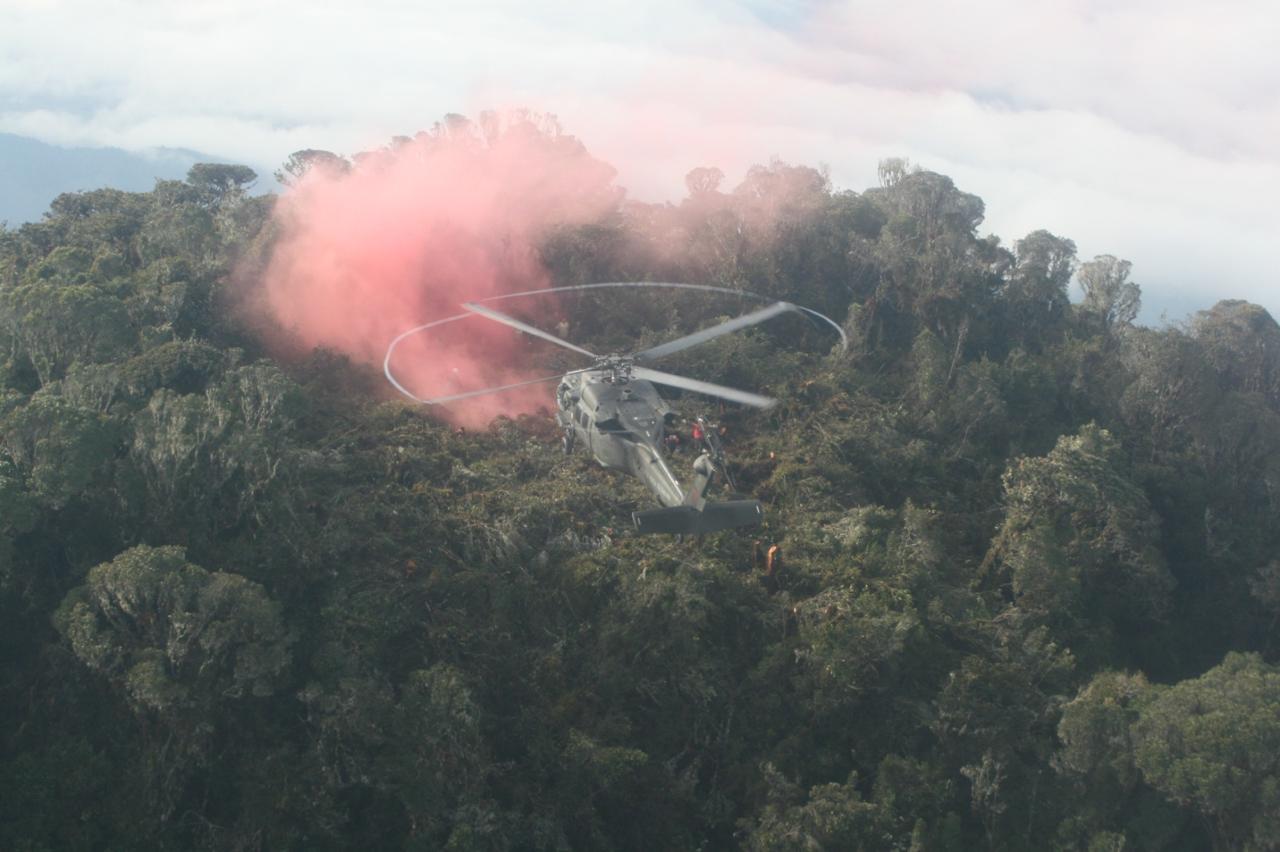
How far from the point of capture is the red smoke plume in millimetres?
40531

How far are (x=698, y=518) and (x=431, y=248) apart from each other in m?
23.8

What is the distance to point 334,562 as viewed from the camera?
27578 millimetres

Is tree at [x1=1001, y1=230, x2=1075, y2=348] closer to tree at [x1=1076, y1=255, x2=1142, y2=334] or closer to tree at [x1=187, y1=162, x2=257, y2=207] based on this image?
tree at [x1=1076, y1=255, x2=1142, y2=334]

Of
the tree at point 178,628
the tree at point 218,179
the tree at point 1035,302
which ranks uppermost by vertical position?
the tree at point 1035,302

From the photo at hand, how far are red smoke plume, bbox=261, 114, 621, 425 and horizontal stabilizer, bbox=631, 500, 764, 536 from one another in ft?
47.3

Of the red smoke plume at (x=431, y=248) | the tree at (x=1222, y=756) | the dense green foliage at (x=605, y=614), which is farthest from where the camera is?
the red smoke plume at (x=431, y=248)

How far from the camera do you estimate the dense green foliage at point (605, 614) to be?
23000mm

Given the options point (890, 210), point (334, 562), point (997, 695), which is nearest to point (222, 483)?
point (334, 562)

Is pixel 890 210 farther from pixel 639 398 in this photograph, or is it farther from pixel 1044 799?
pixel 1044 799

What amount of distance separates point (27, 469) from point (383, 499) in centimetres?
946

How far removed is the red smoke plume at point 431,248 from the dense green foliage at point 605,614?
2.38 meters

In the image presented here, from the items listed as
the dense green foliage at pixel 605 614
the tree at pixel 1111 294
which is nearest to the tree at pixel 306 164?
the dense green foliage at pixel 605 614

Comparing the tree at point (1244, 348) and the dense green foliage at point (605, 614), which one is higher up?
the tree at point (1244, 348)

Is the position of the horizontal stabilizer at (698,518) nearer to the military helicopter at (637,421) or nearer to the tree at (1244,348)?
the military helicopter at (637,421)
